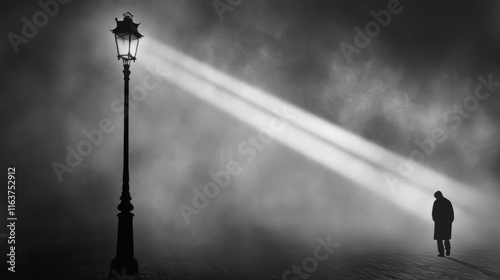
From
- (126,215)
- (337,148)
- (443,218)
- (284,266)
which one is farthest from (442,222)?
(337,148)

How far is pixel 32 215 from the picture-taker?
1761 centimetres

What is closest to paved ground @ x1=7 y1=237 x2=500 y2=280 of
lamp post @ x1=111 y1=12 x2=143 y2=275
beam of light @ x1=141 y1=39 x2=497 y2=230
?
lamp post @ x1=111 y1=12 x2=143 y2=275

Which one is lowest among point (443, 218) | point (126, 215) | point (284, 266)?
point (284, 266)

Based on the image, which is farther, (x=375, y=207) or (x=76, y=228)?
(x=375, y=207)

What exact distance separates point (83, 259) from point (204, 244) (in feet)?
14.7

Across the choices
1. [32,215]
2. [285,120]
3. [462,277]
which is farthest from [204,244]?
[285,120]

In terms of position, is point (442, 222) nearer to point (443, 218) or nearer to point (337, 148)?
point (443, 218)

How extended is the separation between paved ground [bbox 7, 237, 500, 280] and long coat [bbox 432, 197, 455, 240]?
0.61 m

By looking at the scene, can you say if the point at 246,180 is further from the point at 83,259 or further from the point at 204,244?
the point at 83,259

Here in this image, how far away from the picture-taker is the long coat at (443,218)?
33.9 ft

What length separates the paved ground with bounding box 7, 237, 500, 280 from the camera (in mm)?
7398

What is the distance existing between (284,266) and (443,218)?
5014mm

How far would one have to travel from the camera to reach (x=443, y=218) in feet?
34.1

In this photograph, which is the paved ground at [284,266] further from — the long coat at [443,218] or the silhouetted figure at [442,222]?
the long coat at [443,218]
